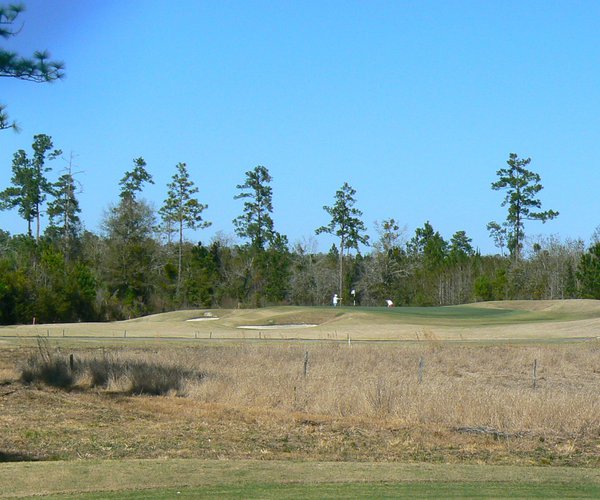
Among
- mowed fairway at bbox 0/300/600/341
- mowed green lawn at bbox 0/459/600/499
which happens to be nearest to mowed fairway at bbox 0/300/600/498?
mowed green lawn at bbox 0/459/600/499

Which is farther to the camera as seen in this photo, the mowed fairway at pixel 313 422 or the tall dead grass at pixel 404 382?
the tall dead grass at pixel 404 382

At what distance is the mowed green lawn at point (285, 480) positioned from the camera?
34.6ft

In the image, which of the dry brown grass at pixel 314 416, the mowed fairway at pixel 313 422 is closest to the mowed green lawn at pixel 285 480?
the mowed fairway at pixel 313 422

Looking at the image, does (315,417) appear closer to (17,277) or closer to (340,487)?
(340,487)

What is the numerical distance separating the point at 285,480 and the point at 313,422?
8.81 m

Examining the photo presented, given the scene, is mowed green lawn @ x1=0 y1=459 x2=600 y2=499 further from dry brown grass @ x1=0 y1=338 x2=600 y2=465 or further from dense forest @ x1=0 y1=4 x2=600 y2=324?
dense forest @ x1=0 y1=4 x2=600 y2=324

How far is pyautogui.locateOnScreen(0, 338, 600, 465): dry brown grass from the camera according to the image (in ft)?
53.6

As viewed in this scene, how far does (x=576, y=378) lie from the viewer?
31172 mm

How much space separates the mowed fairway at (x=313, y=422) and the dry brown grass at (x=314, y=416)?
52mm

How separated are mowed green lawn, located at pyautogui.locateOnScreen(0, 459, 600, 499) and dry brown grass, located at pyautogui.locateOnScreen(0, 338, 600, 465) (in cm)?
233

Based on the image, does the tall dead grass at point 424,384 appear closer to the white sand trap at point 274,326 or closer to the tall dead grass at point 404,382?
the tall dead grass at point 404,382

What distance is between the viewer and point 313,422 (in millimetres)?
20203

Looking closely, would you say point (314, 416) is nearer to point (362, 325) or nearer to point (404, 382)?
point (404, 382)

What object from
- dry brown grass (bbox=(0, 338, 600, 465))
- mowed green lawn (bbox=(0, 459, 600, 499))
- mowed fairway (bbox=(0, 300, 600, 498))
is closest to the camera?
mowed green lawn (bbox=(0, 459, 600, 499))
